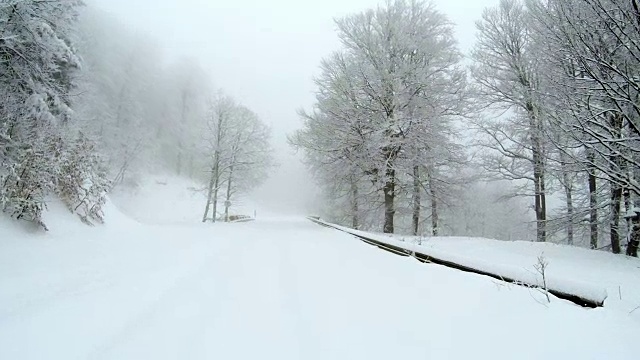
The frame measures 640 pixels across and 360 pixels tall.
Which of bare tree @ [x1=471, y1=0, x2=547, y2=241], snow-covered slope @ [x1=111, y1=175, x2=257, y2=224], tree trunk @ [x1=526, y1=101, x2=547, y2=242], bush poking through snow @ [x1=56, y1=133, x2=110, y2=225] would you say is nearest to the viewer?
bush poking through snow @ [x1=56, y1=133, x2=110, y2=225]

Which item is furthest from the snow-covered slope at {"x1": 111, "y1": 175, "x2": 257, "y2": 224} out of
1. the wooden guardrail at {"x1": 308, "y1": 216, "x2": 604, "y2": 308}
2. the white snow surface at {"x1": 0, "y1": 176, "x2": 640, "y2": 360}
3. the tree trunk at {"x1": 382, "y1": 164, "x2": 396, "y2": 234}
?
the white snow surface at {"x1": 0, "y1": 176, "x2": 640, "y2": 360}

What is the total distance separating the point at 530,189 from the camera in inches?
498

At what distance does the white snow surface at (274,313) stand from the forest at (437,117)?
124 inches

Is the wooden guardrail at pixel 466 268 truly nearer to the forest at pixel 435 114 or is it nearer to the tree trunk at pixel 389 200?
the tree trunk at pixel 389 200

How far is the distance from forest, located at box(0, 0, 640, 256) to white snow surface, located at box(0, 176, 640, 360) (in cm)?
315

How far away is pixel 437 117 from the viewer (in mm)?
12562

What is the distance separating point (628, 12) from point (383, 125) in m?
7.41

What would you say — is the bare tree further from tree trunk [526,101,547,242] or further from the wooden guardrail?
the wooden guardrail

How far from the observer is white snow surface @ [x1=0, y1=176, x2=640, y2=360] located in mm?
2500

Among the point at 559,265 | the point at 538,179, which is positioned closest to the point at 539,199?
the point at 538,179

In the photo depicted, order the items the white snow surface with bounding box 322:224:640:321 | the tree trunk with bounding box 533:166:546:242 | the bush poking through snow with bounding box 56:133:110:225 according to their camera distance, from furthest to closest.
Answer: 1. the tree trunk with bounding box 533:166:546:242
2. the bush poking through snow with bounding box 56:133:110:225
3. the white snow surface with bounding box 322:224:640:321

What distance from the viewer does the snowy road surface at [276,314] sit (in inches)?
98.4

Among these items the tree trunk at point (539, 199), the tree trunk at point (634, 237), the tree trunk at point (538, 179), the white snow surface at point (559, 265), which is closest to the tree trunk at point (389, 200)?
the white snow surface at point (559, 265)

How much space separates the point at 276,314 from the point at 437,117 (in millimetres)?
11263
